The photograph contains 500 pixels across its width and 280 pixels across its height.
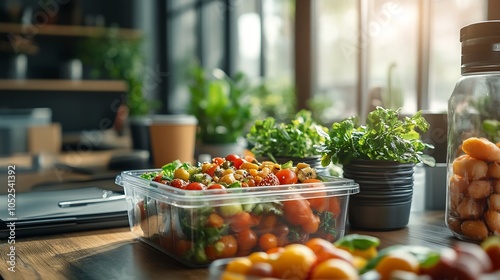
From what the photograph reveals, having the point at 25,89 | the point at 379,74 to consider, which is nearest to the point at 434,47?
the point at 379,74

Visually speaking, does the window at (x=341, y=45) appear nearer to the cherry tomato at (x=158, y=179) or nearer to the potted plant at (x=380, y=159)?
the potted plant at (x=380, y=159)

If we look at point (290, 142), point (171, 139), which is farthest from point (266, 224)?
point (171, 139)

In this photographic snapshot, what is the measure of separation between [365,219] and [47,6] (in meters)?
4.53

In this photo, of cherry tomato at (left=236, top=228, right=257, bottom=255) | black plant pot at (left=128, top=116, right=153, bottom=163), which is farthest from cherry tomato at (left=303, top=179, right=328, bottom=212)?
black plant pot at (left=128, top=116, right=153, bottom=163)

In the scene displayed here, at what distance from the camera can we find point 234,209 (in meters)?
0.81

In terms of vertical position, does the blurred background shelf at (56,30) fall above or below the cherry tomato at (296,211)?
above

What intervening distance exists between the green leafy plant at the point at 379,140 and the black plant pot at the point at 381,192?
18 mm

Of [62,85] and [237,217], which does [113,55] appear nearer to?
[62,85]

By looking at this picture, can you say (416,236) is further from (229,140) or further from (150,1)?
(150,1)

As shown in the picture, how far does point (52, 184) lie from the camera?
1.70 meters

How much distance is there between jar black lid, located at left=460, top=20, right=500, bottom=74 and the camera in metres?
0.91

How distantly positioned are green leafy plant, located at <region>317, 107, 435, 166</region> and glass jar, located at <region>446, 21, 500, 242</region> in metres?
0.06

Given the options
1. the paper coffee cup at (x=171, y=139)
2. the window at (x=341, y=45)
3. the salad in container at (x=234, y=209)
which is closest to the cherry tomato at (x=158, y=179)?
the salad in container at (x=234, y=209)

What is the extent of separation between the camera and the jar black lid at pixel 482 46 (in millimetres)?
Answer: 910
